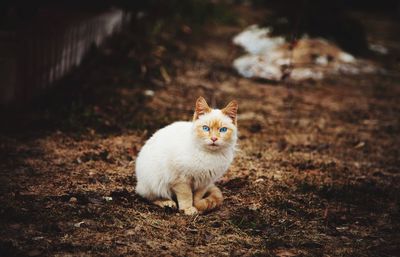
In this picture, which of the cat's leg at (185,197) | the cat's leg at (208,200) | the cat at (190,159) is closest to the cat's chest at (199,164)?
the cat at (190,159)

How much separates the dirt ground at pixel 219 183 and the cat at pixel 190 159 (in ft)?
0.48

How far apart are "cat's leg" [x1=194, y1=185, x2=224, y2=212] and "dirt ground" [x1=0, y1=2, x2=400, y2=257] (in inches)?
3.2

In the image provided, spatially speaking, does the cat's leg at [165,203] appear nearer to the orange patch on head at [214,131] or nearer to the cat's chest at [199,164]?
the cat's chest at [199,164]

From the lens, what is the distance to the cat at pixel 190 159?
3.75 metres

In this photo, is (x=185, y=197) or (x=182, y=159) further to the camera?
(x=185, y=197)

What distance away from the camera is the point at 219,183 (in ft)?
15.8

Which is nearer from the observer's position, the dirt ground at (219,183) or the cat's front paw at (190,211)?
the dirt ground at (219,183)

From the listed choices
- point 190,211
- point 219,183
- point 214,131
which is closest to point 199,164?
point 214,131

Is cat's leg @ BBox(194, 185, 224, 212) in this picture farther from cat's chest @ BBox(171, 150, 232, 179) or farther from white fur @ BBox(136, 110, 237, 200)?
cat's chest @ BBox(171, 150, 232, 179)

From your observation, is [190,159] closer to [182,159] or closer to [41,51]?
[182,159]

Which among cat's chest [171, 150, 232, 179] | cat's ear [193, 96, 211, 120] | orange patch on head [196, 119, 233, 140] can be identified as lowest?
cat's chest [171, 150, 232, 179]

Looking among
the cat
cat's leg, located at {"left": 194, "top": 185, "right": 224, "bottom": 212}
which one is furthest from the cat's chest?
cat's leg, located at {"left": 194, "top": 185, "right": 224, "bottom": 212}

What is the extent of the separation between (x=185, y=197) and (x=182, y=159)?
36 centimetres

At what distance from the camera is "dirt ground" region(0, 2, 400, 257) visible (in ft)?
11.6
